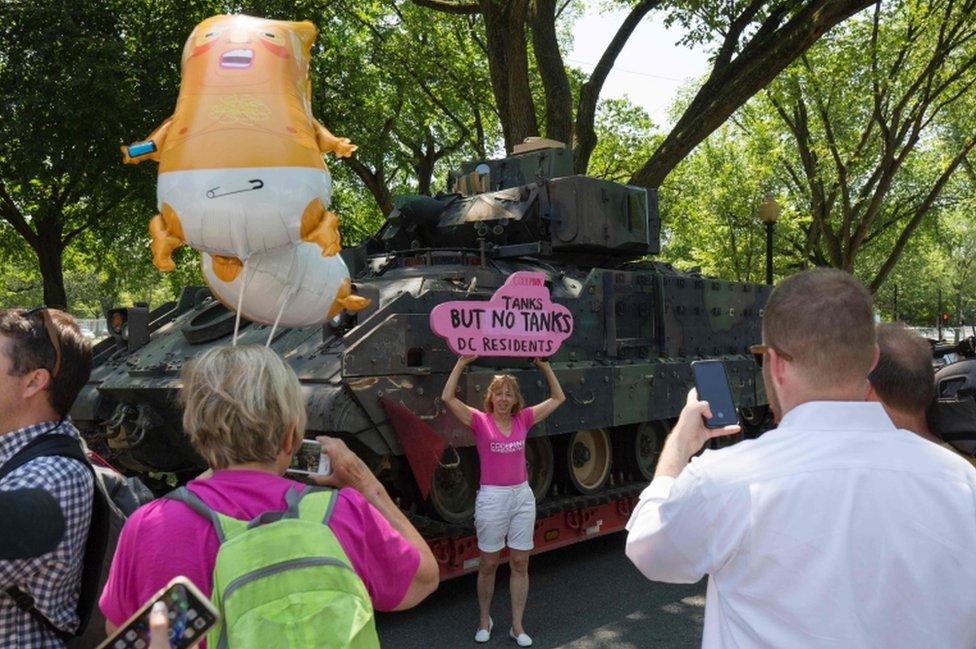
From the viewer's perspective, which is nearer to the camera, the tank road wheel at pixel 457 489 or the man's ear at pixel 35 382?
the man's ear at pixel 35 382

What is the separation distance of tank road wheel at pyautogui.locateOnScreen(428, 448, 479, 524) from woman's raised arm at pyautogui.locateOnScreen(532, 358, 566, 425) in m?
0.95

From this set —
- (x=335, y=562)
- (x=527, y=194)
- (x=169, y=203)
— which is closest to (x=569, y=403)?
(x=527, y=194)

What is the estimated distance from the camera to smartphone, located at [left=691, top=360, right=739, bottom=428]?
2.37 m

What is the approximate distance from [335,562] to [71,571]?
811mm

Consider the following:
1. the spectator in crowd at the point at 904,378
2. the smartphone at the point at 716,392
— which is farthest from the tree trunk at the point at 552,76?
the smartphone at the point at 716,392

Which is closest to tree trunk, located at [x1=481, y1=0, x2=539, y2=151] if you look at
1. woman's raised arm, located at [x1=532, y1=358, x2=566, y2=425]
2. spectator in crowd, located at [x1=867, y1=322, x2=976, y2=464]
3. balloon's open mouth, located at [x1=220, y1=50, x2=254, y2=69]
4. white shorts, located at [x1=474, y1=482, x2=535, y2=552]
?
woman's raised arm, located at [x1=532, y1=358, x2=566, y2=425]

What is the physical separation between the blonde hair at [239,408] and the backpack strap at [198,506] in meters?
0.14

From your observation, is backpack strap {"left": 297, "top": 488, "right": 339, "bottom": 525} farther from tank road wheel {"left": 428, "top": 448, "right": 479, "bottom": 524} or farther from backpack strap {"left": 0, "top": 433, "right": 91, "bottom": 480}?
tank road wheel {"left": 428, "top": 448, "right": 479, "bottom": 524}

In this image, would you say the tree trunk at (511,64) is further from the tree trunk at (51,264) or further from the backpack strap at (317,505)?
the backpack strap at (317,505)

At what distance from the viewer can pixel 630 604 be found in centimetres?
722

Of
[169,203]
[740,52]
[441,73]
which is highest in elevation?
[441,73]

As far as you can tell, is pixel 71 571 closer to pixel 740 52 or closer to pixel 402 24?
pixel 740 52

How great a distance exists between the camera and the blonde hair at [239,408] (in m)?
2.16

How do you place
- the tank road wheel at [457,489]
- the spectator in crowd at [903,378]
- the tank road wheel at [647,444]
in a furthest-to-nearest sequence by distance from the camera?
1. the tank road wheel at [647,444]
2. the tank road wheel at [457,489]
3. the spectator in crowd at [903,378]
